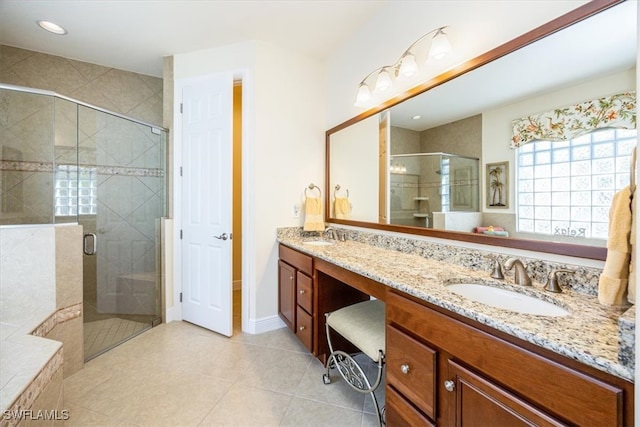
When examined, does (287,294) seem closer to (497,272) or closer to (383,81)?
(497,272)

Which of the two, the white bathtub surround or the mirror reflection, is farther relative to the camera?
the white bathtub surround

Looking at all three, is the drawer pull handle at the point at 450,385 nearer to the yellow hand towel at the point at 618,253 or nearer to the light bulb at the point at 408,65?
the yellow hand towel at the point at 618,253

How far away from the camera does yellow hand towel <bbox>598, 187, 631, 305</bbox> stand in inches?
31.7

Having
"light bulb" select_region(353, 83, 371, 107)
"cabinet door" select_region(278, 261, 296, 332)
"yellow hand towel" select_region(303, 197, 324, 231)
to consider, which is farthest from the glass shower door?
"light bulb" select_region(353, 83, 371, 107)

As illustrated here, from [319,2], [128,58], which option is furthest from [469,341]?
[128,58]

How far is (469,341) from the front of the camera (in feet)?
2.84

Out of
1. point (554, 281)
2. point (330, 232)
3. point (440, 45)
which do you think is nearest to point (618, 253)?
point (554, 281)

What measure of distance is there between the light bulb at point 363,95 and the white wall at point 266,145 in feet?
2.21

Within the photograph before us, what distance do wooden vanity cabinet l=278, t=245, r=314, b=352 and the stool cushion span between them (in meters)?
0.33

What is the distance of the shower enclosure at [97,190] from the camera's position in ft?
6.68

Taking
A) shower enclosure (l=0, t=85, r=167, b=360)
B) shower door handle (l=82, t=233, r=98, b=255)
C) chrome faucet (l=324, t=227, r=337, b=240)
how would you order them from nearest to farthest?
1. shower enclosure (l=0, t=85, r=167, b=360)
2. shower door handle (l=82, t=233, r=98, b=255)
3. chrome faucet (l=324, t=227, r=337, b=240)

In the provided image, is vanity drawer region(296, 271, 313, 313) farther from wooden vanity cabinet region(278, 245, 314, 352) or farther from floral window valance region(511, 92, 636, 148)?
floral window valance region(511, 92, 636, 148)

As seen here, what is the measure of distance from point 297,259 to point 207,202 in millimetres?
1015

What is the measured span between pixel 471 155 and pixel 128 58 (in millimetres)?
3244
